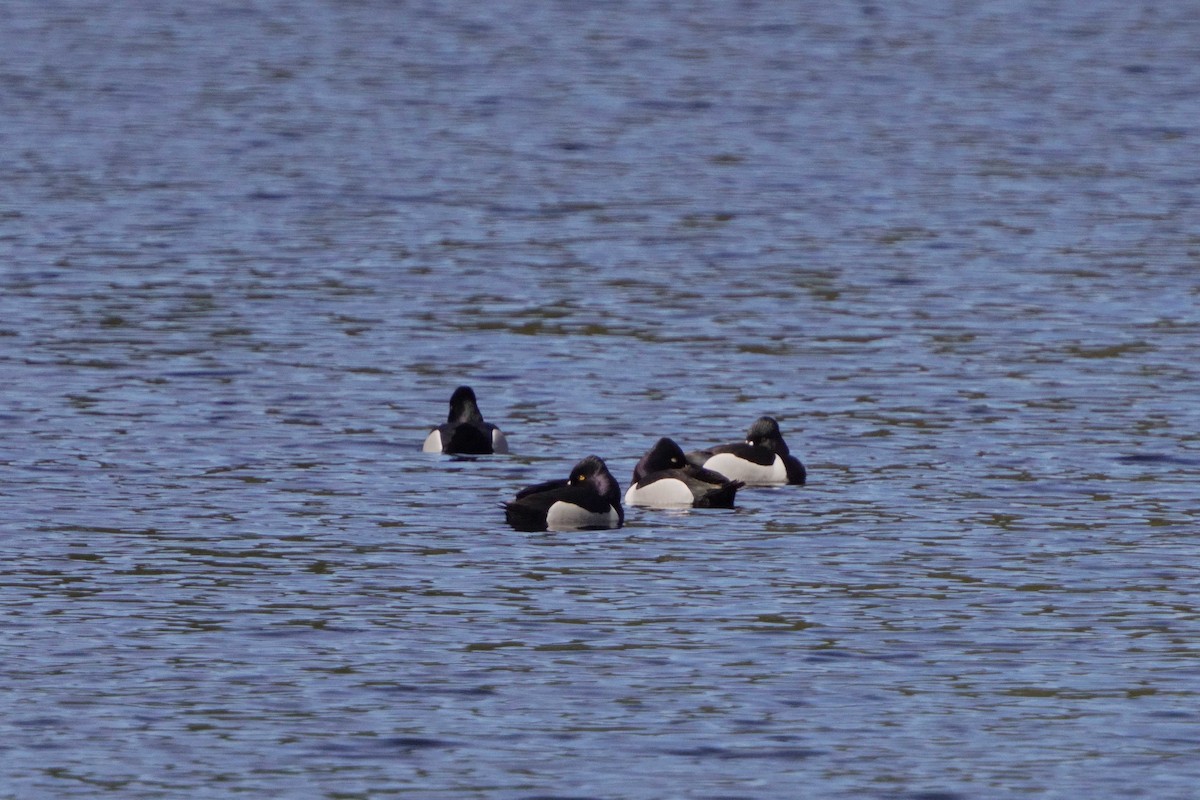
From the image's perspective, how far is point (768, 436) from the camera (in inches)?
938

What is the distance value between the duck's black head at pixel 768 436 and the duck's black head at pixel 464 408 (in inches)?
108

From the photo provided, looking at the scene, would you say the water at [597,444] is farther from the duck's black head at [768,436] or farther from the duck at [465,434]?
the duck's black head at [768,436]

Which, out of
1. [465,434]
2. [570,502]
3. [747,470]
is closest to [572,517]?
[570,502]

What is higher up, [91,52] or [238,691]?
[91,52]

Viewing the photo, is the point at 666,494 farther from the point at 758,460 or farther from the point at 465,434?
the point at 465,434

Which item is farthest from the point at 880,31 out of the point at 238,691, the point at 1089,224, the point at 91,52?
the point at 238,691

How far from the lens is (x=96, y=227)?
135 ft

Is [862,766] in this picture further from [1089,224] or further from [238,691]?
[1089,224]

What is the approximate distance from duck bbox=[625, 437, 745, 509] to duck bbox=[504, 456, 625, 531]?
3.47 feet

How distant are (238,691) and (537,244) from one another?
2459cm

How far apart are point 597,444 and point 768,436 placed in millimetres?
2307

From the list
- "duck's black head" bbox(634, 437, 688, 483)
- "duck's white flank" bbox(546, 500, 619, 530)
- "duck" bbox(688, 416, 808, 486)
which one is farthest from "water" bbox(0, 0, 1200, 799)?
"duck's black head" bbox(634, 437, 688, 483)

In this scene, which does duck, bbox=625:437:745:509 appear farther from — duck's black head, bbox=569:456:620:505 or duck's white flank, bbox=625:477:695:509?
duck's black head, bbox=569:456:620:505

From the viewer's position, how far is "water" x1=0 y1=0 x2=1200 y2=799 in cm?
1517
